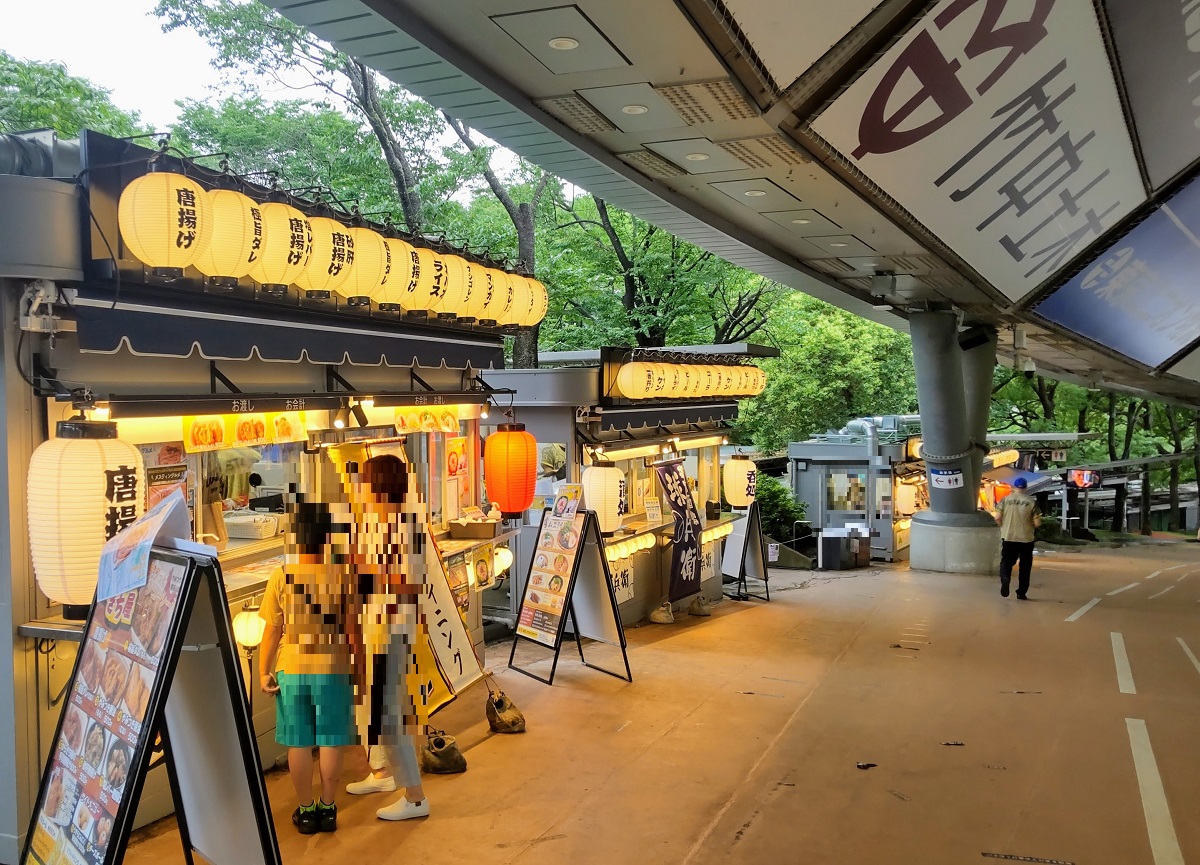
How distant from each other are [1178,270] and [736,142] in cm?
1313

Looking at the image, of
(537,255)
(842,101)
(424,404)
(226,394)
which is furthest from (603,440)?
(537,255)

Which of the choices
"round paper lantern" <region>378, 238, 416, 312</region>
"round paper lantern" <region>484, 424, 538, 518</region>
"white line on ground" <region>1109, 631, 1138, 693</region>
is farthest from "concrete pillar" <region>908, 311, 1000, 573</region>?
"round paper lantern" <region>378, 238, 416, 312</region>

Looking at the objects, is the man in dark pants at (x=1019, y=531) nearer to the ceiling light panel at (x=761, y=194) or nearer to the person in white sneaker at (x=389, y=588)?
the ceiling light panel at (x=761, y=194)

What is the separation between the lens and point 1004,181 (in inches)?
449

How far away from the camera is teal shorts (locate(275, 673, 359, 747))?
549 cm

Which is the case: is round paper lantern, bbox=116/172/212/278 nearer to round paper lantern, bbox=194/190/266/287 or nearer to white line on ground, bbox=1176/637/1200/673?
round paper lantern, bbox=194/190/266/287

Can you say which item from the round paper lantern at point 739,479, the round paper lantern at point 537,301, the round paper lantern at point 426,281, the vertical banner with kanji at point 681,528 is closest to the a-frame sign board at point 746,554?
the round paper lantern at point 739,479

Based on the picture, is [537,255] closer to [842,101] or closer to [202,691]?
[842,101]

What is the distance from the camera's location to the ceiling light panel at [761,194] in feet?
33.3

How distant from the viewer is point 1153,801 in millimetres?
6449

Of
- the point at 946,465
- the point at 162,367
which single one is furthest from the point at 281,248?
the point at 946,465

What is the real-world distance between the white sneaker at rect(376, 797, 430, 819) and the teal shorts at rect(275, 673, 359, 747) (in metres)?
0.72

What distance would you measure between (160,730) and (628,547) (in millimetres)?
7834

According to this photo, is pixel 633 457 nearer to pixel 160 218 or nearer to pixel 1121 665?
pixel 1121 665
